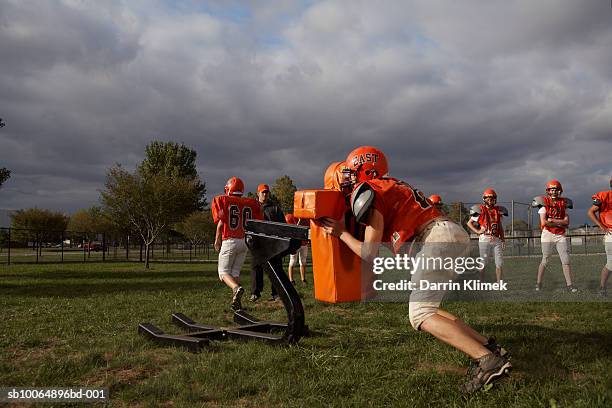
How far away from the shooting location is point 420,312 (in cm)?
376

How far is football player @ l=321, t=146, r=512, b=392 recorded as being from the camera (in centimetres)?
356

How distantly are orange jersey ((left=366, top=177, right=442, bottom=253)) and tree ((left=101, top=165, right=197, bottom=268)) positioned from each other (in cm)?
2281

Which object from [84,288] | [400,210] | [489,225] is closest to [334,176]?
[400,210]

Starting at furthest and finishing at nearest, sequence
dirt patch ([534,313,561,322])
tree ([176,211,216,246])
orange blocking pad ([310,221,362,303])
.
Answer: tree ([176,211,216,246]), dirt patch ([534,313,561,322]), orange blocking pad ([310,221,362,303])

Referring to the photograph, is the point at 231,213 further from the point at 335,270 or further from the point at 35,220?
the point at 35,220

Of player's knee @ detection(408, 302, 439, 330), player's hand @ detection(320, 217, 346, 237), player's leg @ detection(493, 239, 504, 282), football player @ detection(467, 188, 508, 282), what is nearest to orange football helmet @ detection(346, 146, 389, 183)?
player's hand @ detection(320, 217, 346, 237)

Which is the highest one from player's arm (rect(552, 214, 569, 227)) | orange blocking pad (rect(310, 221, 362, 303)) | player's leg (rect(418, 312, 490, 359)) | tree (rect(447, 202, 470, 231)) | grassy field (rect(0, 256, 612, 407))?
tree (rect(447, 202, 470, 231))

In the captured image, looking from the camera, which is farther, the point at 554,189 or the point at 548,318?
the point at 554,189

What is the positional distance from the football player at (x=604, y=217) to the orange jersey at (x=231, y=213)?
6.61m

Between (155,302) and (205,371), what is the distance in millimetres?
5065

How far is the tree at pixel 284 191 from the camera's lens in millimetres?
41056

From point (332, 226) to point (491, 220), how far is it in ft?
27.5

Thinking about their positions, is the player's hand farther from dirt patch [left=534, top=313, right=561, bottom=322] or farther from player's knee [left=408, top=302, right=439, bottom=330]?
dirt patch [left=534, top=313, right=561, bottom=322]

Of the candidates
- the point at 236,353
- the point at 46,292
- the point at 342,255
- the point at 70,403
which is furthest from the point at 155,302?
the point at 342,255
